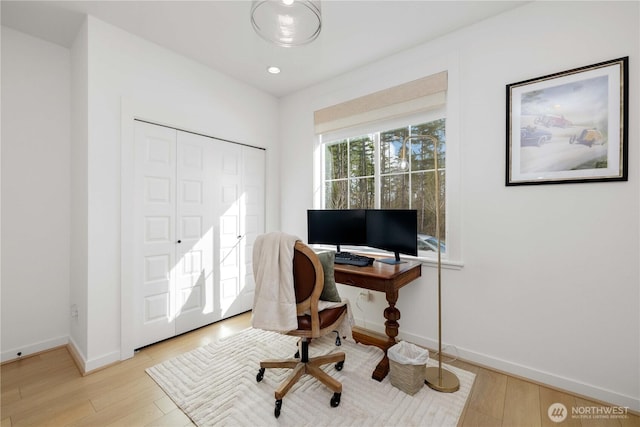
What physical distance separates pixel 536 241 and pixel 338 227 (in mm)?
1572

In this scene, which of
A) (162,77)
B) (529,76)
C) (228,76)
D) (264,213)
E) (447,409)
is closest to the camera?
(447,409)

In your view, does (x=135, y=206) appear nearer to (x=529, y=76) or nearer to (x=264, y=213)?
(x=264, y=213)

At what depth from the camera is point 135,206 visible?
8.00 ft

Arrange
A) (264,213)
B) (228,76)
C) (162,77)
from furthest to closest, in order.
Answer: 1. (264,213)
2. (228,76)
3. (162,77)

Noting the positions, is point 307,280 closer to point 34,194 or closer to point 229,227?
point 229,227

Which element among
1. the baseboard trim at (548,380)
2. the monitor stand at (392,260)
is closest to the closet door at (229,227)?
the monitor stand at (392,260)

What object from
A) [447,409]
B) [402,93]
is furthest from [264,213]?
[447,409]

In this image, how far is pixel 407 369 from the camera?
6.03 feet

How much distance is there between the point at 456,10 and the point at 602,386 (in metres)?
2.80

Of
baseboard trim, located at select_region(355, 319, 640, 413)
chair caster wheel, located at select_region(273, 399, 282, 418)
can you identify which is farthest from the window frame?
chair caster wheel, located at select_region(273, 399, 282, 418)

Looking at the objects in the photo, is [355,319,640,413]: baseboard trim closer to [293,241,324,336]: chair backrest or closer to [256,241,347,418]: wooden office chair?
[256,241,347,418]: wooden office chair

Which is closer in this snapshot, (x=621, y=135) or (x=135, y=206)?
(x=621, y=135)

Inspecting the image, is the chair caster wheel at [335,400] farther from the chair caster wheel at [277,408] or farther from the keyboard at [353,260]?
the keyboard at [353,260]

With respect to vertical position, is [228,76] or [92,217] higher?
[228,76]
